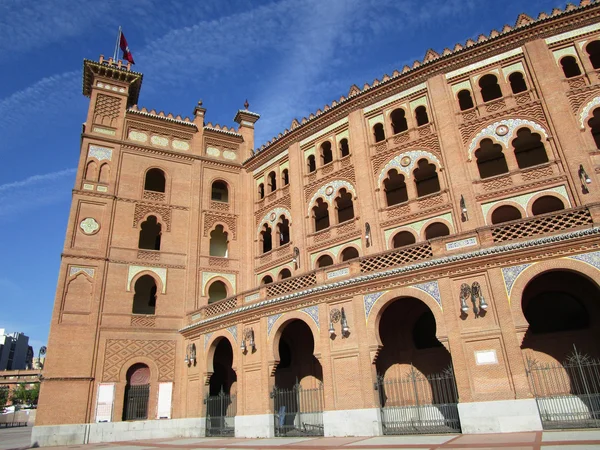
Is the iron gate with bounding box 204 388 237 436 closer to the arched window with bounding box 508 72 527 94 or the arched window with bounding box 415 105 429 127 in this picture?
the arched window with bounding box 415 105 429 127

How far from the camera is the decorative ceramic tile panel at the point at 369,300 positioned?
15.1 meters

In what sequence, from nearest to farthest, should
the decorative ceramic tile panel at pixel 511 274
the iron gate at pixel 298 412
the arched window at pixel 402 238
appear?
1. the decorative ceramic tile panel at pixel 511 274
2. the iron gate at pixel 298 412
3. the arched window at pixel 402 238

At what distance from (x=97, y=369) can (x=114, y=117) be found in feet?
45.1

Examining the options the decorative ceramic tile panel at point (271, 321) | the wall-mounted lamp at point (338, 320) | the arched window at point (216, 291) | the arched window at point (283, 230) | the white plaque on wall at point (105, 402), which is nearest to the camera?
the wall-mounted lamp at point (338, 320)

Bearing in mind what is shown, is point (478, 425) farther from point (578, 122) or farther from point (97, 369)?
point (97, 369)

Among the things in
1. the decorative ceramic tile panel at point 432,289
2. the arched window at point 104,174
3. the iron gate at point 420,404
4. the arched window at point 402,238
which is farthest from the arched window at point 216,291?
the decorative ceramic tile panel at point 432,289

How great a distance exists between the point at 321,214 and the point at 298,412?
10.7 metres

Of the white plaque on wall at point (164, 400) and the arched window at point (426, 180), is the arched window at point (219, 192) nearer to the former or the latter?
the white plaque on wall at point (164, 400)

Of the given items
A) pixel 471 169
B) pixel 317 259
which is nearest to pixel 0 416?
pixel 317 259

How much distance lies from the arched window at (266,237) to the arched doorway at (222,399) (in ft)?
20.7

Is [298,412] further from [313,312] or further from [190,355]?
[190,355]

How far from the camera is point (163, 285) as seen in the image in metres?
23.1

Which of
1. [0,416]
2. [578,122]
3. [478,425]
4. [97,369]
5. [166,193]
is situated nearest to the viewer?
[478,425]

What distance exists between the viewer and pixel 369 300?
1529 cm
